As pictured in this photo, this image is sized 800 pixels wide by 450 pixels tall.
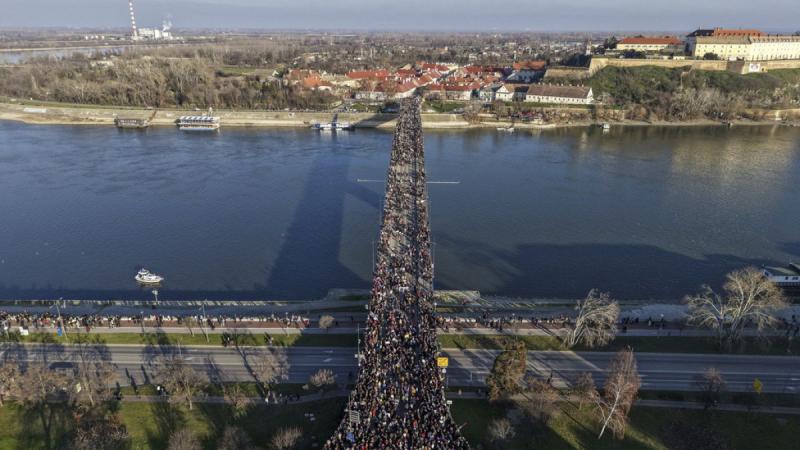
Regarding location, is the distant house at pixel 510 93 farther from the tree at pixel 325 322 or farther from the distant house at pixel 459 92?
the tree at pixel 325 322

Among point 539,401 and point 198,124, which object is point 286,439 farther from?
point 198,124

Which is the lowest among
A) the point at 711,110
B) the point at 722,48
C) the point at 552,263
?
the point at 552,263

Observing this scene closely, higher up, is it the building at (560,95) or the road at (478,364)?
Result: the building at (560,95)

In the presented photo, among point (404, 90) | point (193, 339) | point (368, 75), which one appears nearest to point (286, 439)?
point (193, 339)

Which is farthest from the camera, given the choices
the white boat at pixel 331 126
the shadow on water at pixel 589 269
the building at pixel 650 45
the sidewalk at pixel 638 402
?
the building at pixel 650 45

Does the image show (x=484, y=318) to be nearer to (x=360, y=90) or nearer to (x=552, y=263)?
(x=552, y=263)

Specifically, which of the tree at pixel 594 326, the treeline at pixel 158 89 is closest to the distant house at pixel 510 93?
the treeline at pixel 158 89

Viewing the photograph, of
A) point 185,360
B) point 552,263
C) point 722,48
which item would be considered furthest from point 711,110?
point 185,360
